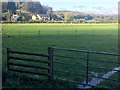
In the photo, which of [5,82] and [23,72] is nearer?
[5,82]

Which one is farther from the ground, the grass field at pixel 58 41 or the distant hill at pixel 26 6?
the distant hill at pixel 26 6

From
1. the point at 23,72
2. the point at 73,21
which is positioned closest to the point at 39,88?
the point at 23,72

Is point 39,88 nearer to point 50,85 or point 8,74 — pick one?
point 50,85

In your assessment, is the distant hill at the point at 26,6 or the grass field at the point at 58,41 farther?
the grass field at the point at 58,41

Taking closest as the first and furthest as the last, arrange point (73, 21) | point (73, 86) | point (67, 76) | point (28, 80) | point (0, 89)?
point (0, 89) → point (73, 86) → point (28, 80) → point (67, 76) → point (73, 21)

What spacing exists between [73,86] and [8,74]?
2.40 meters

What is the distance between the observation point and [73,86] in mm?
8852

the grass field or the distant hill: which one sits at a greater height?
the distant hill

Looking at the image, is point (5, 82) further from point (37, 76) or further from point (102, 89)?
point (102, 89)

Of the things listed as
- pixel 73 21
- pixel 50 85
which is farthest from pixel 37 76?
pixel 73 21

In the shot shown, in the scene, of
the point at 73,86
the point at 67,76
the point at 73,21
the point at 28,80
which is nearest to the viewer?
the point at 73,86

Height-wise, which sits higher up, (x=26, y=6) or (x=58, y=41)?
(x=26, y=6)

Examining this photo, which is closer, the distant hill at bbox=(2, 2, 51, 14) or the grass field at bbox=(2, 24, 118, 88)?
the distant hill at bbox=(2, 2, 51, 14)

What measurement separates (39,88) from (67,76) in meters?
2.98
